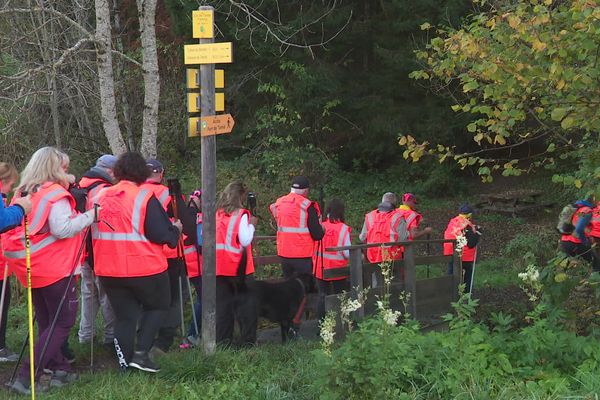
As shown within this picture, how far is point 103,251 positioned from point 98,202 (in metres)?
0.41

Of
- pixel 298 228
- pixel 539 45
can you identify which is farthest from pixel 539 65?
pixel 298 228

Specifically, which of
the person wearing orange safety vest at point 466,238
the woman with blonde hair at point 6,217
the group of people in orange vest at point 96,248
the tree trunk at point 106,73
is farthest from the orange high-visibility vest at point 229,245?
the person wearing orange safety vest at point 466,238

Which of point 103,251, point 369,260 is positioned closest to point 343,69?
point 369,260

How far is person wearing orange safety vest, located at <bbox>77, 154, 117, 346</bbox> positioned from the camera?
6.94 m

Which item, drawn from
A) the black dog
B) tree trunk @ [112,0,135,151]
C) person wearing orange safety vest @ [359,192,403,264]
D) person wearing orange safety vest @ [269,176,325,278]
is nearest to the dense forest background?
tree trunk @ [112,0,135,151]

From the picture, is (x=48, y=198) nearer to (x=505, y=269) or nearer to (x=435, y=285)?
(x=435, y=285)

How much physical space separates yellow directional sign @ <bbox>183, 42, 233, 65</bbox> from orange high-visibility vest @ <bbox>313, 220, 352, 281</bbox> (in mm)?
3486

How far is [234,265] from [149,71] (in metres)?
3.78

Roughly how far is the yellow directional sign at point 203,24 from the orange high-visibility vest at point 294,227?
2.72 meters

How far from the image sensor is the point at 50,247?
595 cm

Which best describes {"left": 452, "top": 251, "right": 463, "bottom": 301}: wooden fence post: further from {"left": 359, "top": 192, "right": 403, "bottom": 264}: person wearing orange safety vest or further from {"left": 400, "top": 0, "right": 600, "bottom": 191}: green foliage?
{"left": 400, "top": 0, "right": 600, "bottom": 191}: green foliage

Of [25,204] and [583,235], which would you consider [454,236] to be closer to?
[583,235]

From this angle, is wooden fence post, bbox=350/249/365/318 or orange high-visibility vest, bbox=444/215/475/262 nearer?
wooden fence post, bbox=350/249/365/318

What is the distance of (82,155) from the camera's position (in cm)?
1720
